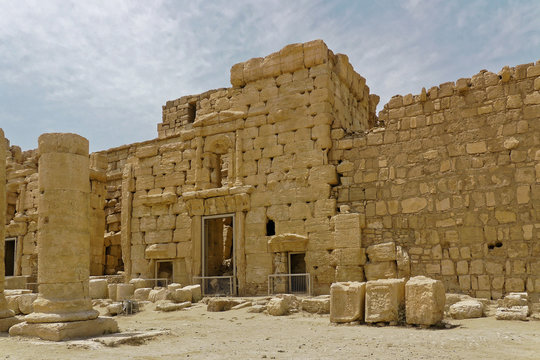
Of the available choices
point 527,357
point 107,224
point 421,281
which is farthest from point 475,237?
point 107,224

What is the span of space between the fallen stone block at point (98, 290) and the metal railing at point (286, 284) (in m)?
5.10

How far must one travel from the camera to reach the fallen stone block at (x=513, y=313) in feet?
31.8

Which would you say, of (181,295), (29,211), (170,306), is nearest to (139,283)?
(181,295)

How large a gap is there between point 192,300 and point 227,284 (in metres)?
1.58

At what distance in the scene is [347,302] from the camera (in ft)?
33.7

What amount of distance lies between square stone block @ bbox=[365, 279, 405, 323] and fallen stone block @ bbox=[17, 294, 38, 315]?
8.66 m

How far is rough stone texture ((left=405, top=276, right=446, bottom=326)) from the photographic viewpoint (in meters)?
9.35

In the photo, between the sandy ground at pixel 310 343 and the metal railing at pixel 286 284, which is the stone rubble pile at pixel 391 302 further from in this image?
the metal railing at pixel 286 284

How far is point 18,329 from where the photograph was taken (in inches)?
380

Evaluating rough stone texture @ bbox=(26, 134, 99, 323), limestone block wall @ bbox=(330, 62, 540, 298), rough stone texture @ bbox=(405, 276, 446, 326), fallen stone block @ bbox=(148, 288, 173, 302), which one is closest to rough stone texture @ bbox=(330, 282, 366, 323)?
rough stone texture @ bbox=(405, 276, 446, 326)

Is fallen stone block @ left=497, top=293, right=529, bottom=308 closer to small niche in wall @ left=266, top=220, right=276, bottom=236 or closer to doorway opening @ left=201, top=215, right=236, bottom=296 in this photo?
small niche in wall @ left=266, top=220, right=276, bottom=236

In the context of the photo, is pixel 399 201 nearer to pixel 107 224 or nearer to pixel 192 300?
pixel 192 300

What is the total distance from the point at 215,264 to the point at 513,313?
9.37 m

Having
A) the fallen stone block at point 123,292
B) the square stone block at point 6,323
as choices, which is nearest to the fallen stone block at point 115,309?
the fallen stone block at point 123,292
